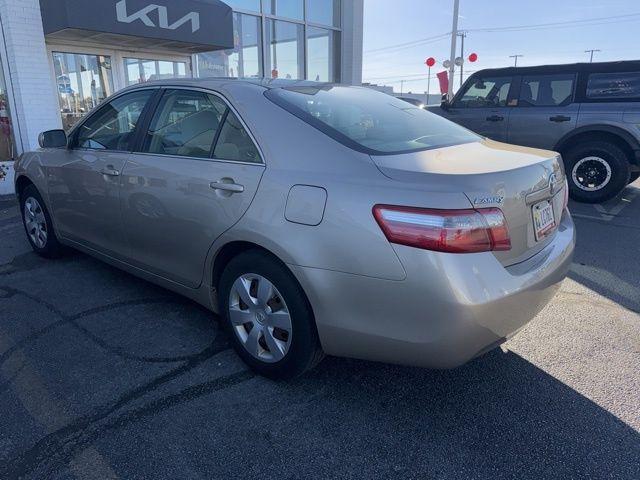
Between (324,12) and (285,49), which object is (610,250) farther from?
(324,12)

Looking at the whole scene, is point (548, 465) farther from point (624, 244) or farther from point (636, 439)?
point (624, 244)

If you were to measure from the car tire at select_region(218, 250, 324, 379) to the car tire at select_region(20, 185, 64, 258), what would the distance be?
2.48m

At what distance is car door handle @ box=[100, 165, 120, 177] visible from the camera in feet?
11.1

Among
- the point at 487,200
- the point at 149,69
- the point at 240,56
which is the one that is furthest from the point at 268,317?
the point at 240,56

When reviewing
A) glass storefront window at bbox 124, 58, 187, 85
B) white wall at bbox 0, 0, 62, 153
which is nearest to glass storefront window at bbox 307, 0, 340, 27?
glass storefront window at bbox 124, 58, 187, 85

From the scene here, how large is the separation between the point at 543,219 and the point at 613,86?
608cm

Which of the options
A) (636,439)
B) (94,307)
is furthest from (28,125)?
(636,439)

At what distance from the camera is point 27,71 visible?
7660 mm

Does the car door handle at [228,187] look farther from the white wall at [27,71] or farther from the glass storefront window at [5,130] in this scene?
the glass storefront window at [5,130]

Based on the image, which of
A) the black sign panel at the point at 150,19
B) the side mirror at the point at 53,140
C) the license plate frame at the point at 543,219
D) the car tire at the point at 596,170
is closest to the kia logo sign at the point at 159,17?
the black sign panel at the point at 150,19

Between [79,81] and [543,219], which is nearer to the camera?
[543,219]

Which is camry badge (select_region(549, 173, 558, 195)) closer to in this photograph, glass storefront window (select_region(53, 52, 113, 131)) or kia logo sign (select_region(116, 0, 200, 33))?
kia logo sign (select_region(116, 0, 200, 33))

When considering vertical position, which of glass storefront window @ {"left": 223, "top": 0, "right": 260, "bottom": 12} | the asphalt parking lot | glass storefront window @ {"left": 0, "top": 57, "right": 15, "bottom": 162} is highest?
glass storefront window @ {"left": 223, "top": 0, "right": 260, "bottom": 12}

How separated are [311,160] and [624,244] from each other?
4.32 meters
